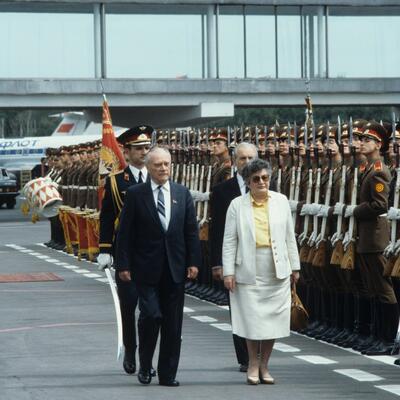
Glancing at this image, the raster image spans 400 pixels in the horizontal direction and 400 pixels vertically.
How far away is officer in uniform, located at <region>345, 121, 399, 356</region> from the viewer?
14.6m

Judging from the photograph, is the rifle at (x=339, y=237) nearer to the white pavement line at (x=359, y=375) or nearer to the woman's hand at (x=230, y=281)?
the white pavement line at (x=359, y=375)

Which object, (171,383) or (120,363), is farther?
(120,363)

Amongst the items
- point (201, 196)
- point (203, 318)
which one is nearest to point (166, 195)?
point (203, 318)

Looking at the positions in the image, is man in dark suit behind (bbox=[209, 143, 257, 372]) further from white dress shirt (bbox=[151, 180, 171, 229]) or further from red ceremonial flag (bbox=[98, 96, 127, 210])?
red ceremonial flag (bbox=[98, 96, 127, 210])

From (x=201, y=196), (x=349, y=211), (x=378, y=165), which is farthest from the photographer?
(x=201, y=196)

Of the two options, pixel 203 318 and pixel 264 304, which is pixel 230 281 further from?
pixel 203 318

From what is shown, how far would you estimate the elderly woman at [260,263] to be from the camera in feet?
41.5

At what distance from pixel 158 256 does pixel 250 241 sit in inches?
27.3

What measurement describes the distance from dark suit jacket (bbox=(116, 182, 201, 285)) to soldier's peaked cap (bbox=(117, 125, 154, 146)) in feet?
2.69

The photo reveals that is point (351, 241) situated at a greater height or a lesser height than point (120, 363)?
greater

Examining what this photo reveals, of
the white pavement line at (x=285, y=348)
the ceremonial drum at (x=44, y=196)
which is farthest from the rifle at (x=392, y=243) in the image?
the ceremonial drum at (x=44, y=196)

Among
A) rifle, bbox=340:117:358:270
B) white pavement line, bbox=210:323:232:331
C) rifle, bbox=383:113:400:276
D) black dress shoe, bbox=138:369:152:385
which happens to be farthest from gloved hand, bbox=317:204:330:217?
black dress shoe, bbox=138:369:152:385

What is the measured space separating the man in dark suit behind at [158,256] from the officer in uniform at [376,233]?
2283 mm

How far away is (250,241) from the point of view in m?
12.7
